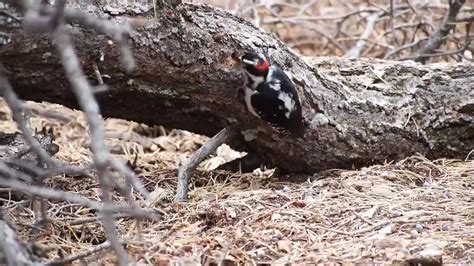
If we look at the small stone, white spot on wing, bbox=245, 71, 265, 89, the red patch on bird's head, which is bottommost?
the small stone

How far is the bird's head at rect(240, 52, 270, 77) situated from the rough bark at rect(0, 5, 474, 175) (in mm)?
61

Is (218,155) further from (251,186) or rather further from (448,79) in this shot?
(448,79)

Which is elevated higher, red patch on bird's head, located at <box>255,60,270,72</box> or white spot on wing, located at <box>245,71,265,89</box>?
red patch on bird's head, located at <box>255,60,270,72</box>

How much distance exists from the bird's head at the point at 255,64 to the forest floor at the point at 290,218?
46 cm

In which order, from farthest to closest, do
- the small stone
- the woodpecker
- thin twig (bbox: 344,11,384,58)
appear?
thin twig (bbox: 344,11,384,58), the woodpecker, the small stone

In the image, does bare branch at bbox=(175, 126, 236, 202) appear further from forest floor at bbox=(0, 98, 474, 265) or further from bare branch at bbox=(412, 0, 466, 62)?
bare branch at bbox=(412, 0, 466, 62)

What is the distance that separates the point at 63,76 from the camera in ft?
8.55

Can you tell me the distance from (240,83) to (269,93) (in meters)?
0.12

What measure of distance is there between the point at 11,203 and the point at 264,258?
101cm

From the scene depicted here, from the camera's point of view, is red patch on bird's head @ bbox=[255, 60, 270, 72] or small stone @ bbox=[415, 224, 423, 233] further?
red patch on bird's head @ bbox=[255, 60, 270, 72]

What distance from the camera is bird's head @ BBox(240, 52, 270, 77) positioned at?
268 cm

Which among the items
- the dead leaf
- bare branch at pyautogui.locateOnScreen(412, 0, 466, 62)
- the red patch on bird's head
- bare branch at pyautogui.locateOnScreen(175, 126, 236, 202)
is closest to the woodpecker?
the red patch on bird's head

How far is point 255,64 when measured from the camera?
2.68 meters

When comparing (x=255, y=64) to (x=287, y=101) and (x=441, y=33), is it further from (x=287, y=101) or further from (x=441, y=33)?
(x=441, y=33)
